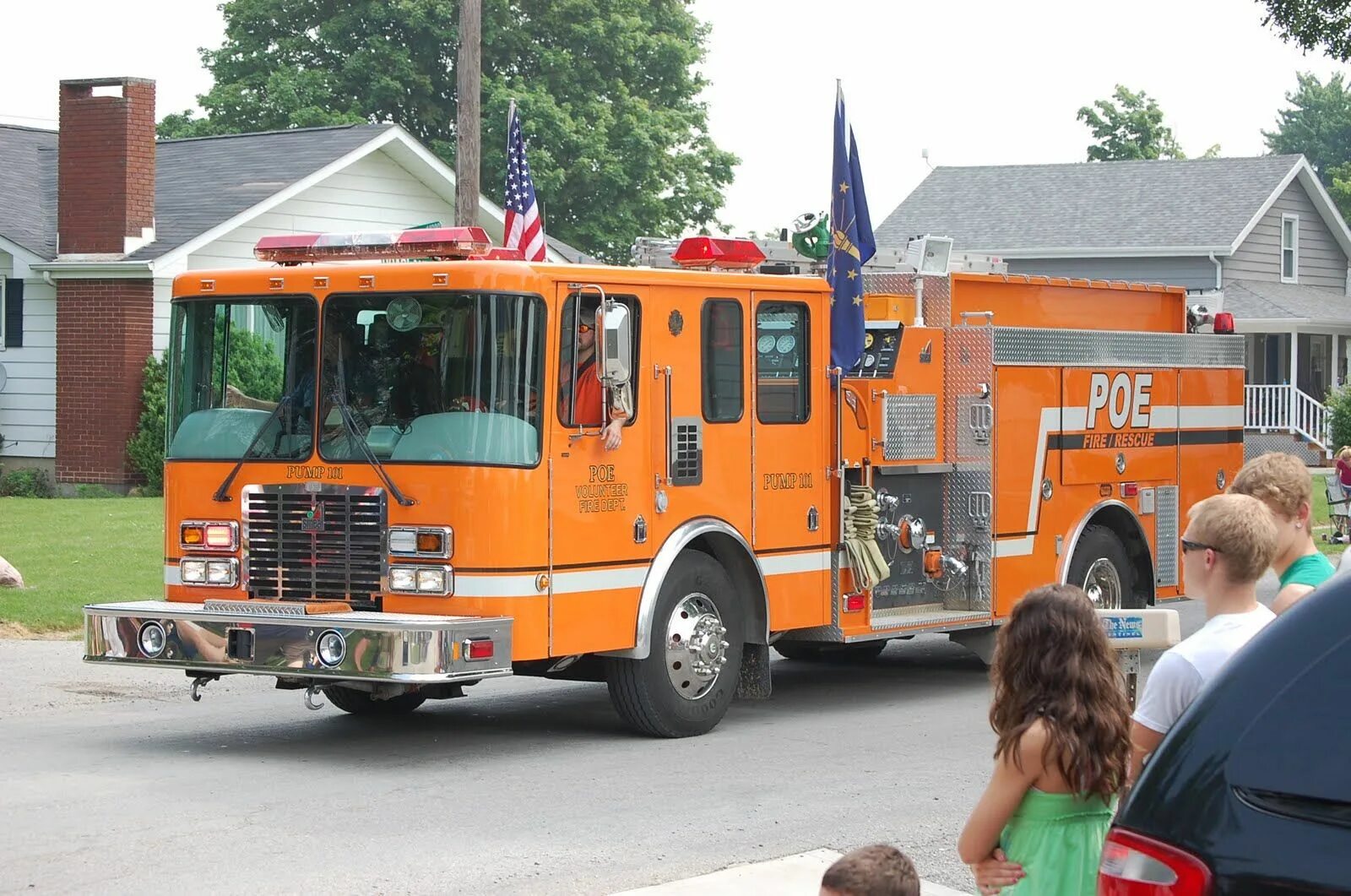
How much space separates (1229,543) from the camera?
4.75 meters

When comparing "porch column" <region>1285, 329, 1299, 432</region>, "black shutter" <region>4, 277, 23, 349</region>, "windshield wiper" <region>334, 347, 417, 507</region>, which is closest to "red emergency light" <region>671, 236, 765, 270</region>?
"windshield wiper" <region>334, 347, 417, 507</region>

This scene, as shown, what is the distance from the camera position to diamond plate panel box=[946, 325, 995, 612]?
40.4 feet

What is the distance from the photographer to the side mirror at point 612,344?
32.3 feet

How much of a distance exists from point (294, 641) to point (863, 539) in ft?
12.3

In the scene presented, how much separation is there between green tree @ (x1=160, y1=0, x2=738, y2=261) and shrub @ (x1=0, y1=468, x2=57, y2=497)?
1951 centimetres

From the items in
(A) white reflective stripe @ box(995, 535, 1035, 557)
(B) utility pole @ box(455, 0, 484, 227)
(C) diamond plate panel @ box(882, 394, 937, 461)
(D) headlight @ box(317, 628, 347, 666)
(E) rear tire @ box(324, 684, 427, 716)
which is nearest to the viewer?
(D) headlight @ box(317, 628, 347, 666)

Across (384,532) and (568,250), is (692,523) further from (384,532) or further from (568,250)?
(568,250)

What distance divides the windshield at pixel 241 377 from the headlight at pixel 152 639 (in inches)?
38.8

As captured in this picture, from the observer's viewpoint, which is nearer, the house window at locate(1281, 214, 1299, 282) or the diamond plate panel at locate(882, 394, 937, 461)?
the diamond plate panel at locate(882, 394, 937, 461)

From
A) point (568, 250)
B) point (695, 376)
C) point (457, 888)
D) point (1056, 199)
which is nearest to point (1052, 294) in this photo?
point (695, 376)

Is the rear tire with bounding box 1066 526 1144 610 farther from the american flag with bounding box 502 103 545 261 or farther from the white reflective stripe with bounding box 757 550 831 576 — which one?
the american flag with bounding box 502 103 545 261

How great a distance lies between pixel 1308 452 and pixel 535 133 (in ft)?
61.4

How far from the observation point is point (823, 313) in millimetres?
11492

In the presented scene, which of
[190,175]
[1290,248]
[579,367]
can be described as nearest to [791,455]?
[579,367]
